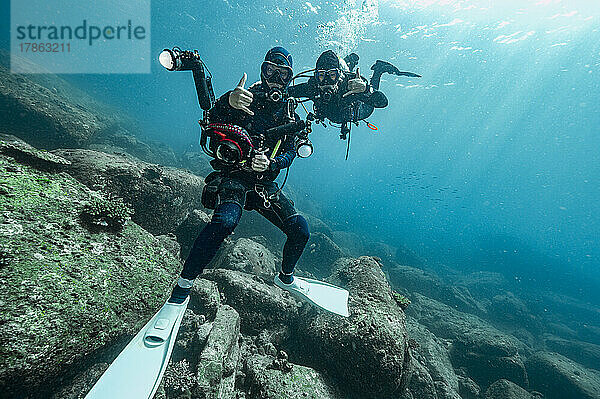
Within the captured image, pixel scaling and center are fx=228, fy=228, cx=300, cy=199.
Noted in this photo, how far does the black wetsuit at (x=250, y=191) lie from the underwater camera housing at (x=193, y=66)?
157 millimetres

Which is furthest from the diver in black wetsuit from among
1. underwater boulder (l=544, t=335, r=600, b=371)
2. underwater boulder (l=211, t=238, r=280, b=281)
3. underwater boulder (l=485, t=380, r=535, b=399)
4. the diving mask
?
underwater boulder (l=544, t=335, r=600, b=371)

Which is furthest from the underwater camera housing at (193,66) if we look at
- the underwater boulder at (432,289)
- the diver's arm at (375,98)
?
the underwater boulder at (432,289)

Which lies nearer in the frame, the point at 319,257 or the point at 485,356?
the point at 485,356

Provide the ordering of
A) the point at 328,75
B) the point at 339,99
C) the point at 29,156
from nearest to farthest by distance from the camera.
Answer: the point at 29,156
the point at 328,75
the point at 339,99

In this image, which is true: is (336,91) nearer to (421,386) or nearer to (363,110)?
(363,110)

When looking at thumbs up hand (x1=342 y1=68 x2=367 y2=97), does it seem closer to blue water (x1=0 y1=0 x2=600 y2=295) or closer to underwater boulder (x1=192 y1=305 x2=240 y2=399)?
underwater boulder (x1=192 y1=305 x2=240 y2=399)

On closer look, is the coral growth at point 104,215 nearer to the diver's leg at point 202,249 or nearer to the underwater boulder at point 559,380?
the diver's leg at point 202,249

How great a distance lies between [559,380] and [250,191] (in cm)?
1367

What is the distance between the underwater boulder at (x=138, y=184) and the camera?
499cm

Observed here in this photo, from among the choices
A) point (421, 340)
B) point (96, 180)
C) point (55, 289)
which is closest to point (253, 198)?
point (55, 289)

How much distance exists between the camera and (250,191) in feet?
12.1

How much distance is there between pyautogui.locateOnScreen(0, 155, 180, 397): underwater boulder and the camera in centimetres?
223

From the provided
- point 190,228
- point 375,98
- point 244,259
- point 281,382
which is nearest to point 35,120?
point 190,228

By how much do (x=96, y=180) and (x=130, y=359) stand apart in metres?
4.14
